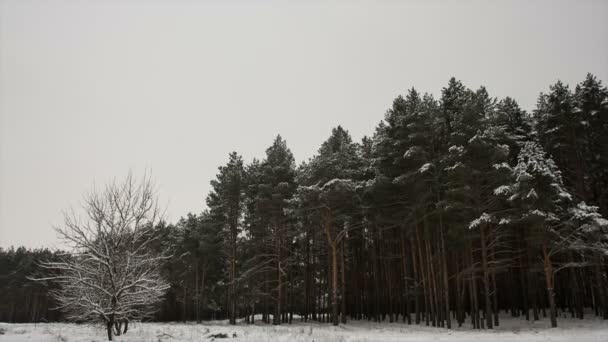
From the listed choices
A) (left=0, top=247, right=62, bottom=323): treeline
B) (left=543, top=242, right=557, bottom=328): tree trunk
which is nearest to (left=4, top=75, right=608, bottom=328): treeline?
(left=543, top=242, right=557, bottom=328): tree trunk

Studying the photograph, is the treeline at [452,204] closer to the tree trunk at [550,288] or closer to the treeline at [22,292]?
the tree trunk at [550,288]

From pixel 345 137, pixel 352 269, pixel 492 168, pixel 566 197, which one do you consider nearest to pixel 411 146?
pixel 492 168

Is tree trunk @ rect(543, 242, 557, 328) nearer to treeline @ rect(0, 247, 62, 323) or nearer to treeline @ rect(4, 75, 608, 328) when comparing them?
treeline @ rect(4, 75, 608, 328)

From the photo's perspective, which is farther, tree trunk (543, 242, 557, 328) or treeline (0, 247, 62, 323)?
treeline (0, 247, 62, 323)

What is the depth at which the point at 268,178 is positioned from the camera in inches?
1393

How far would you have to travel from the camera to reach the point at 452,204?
24.8 meters

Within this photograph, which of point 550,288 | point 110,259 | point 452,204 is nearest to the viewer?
point 110,259

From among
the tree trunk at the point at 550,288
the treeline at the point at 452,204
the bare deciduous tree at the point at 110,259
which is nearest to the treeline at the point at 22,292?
the treeline at the point at 452,204

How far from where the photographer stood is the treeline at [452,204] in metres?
24.9

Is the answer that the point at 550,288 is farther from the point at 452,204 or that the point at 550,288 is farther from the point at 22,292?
the point at 22,292

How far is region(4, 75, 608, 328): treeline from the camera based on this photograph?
2494 cm

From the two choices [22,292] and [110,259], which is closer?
[110,259]

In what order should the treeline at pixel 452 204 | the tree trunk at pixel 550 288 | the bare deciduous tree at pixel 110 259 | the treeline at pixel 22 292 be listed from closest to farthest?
the bare deciduous tree at pixel 110 259 < the tree trunk at pixel 550 288 < the treeline at pixel 452 204 < the treeline at pixel 22 292

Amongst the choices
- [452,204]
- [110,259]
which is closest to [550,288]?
[452,204]
